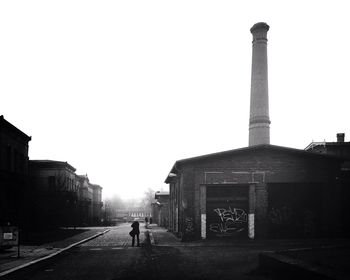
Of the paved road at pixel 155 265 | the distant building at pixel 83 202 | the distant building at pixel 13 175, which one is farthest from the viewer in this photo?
the distant building at pixel 83 202

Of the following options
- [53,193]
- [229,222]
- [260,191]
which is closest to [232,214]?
[229,222]

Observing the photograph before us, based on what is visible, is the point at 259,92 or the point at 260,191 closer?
the point at 260,191

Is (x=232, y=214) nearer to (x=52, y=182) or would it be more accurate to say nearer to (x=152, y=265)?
(x=152, y=265)

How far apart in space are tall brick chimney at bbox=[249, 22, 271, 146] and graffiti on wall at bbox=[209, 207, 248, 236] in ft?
33.1

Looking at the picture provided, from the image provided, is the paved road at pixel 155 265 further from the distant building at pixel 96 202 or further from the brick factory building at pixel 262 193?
the distant building at pixel 96 202

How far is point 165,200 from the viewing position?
5038cm

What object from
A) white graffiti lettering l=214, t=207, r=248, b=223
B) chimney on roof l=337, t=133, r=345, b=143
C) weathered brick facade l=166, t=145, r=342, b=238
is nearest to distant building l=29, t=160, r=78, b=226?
weathered brick facade l=166, t=145, r=342, b=238

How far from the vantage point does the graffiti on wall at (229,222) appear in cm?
2370

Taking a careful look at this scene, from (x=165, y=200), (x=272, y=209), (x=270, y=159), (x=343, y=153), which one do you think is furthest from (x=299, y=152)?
(x=165, y=200)

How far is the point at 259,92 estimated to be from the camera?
3344 cm

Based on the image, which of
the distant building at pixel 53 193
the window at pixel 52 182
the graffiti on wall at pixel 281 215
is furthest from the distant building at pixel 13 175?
the graffiti on wall at pixel 281 215

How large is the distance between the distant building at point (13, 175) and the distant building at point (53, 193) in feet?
24.7

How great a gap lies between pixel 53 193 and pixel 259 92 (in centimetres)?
2834

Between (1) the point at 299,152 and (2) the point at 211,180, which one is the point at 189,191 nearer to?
(2) the point at 211,180
